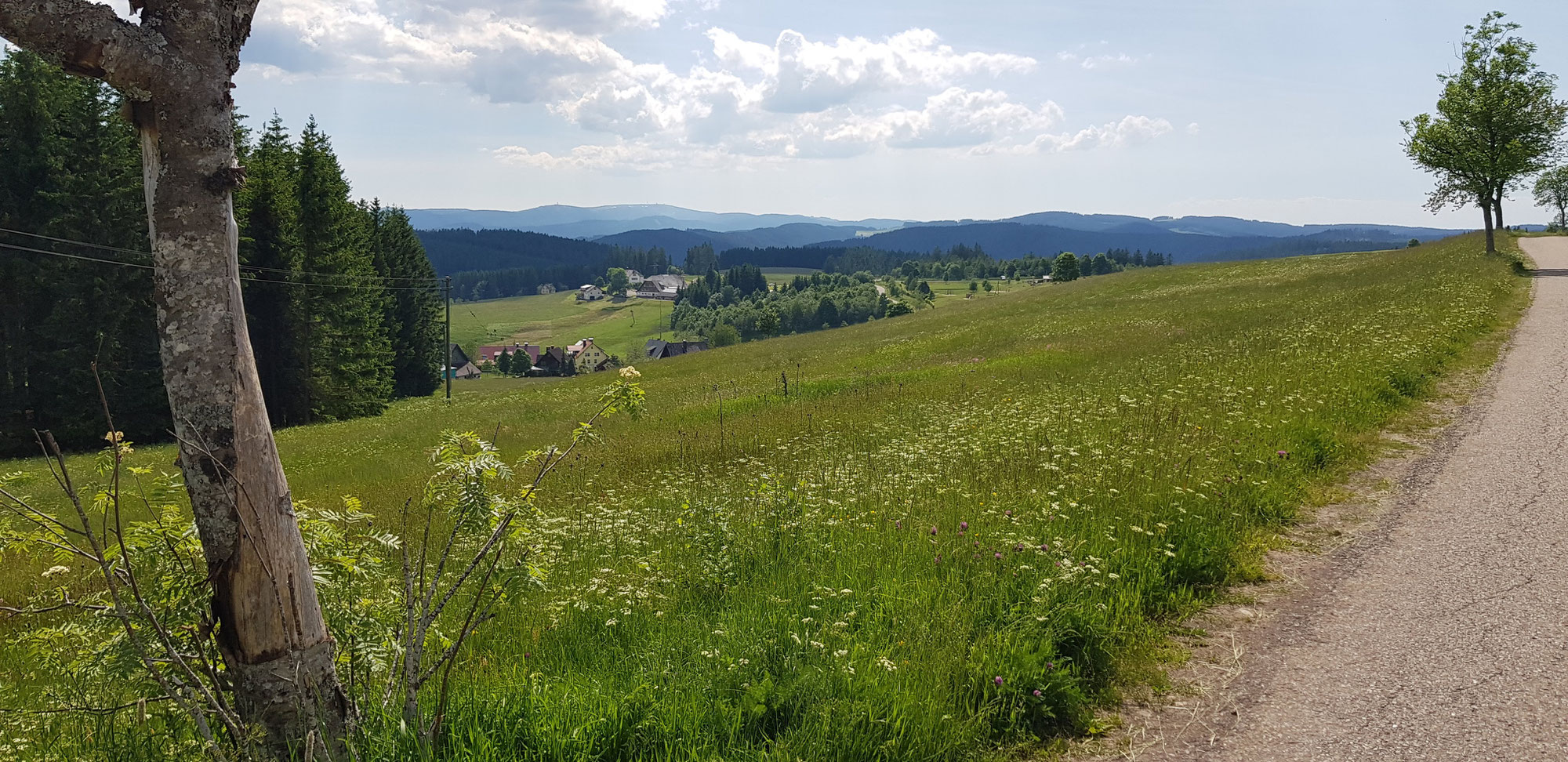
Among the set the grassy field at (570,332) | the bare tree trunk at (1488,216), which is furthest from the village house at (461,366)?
the bare tree trunk at (1488,216)

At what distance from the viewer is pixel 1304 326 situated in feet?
69.4

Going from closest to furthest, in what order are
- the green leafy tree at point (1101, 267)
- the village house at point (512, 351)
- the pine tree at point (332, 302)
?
the pine tree at point (332, 302), the village house at point (512, 351), the green leafy tree at point (1101, 267)

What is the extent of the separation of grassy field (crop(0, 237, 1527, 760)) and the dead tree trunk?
35.1 inches

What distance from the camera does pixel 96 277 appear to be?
33.9m

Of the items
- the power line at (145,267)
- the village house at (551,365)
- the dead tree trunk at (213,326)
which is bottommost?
the village house at (551,365)

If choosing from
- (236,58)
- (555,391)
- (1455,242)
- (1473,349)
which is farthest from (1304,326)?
(1455,242)

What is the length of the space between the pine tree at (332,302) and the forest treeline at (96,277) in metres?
0.13

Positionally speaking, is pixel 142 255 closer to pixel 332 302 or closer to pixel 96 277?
pixel 96 277

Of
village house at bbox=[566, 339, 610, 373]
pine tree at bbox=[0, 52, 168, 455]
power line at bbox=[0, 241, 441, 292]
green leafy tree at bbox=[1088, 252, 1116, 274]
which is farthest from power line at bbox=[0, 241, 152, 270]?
green leafy tree at bbox=[1088, 252, 1116, 274]

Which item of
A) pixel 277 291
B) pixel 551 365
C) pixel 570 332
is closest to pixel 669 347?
pixel 551 365

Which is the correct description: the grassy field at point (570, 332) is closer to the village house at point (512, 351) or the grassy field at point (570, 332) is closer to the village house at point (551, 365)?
the village house at point (512, 351)

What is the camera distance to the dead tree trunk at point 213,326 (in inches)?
122

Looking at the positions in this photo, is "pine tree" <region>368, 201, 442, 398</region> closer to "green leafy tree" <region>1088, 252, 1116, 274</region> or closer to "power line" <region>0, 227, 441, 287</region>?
"power line" <region>0, 227, 441, 287</region>

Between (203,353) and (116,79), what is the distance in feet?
3.64
